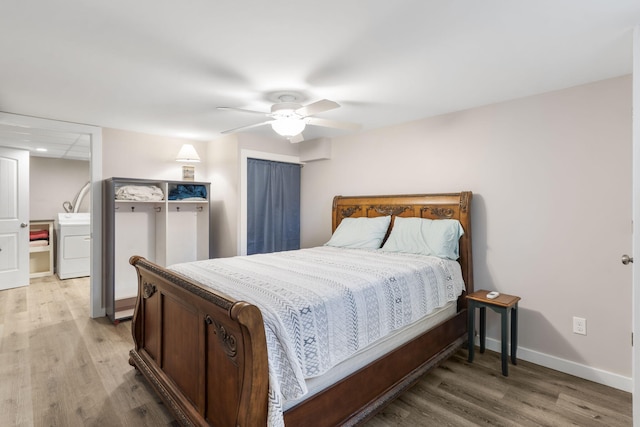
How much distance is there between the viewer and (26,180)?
4953 millimetres

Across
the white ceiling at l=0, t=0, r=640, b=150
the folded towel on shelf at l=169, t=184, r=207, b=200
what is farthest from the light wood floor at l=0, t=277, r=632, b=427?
the white ceiling at l=0, t=0, r=640, b=150

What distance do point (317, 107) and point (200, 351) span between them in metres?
1.72

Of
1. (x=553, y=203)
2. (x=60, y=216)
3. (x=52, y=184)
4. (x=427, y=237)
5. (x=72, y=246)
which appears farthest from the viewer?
(x=52, y=184)

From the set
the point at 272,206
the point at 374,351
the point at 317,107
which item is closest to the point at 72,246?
the point at 272,206

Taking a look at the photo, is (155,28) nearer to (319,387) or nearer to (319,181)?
(319,387)

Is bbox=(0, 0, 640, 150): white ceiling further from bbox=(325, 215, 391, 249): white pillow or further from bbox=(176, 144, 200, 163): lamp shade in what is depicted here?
bbox=(325, 215, 391, 249): white pillow

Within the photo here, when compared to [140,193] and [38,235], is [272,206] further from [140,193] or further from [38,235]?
[38,235]

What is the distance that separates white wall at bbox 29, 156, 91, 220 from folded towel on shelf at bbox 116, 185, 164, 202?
364 centimetres

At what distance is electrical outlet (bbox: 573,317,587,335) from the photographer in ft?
8.36

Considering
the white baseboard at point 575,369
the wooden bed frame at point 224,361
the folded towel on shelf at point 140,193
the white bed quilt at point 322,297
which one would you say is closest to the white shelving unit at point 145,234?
the folded towel on shelf at point 140,193

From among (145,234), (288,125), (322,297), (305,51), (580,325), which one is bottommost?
(580,325)

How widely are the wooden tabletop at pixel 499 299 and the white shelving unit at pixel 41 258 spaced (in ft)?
22.5

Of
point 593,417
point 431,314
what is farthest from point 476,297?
point 593,417

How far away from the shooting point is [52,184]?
245 inches
